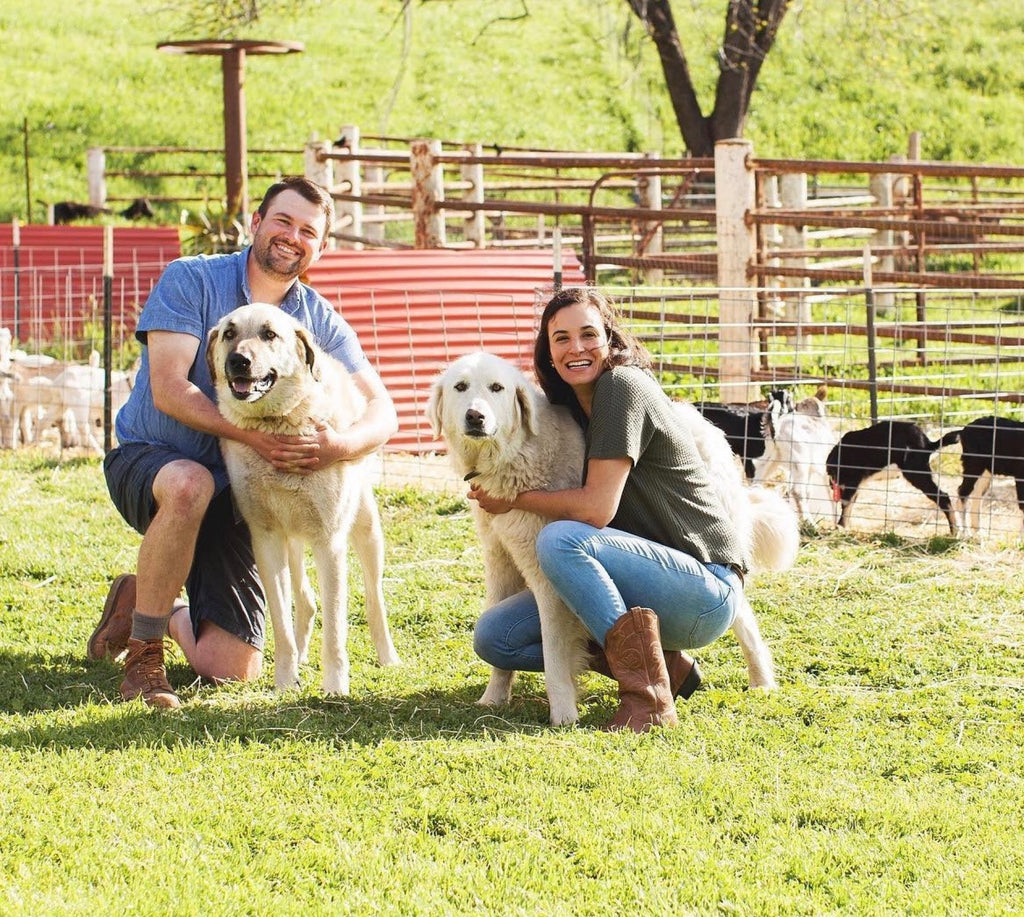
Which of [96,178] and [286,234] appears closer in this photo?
[286,234]

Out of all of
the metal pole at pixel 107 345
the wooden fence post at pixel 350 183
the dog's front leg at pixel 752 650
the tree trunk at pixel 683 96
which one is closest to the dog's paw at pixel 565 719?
the dog's front leg at pixel 752 650

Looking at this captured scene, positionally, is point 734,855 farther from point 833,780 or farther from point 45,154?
point 45,154

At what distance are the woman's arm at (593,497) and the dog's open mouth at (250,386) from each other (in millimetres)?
940

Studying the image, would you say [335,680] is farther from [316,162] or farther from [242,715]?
[316,162]

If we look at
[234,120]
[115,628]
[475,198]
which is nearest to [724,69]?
[475,198]

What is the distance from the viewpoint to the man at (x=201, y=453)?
4574mm

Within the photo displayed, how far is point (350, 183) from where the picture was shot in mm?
14117

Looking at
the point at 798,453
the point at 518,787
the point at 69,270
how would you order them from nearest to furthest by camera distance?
the point at 518,787 < the point at 798,453 < the point at 69,270

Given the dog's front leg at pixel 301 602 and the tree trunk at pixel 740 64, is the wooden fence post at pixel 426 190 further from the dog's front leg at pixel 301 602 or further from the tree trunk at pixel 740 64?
the tree trunk at pixel 740 64

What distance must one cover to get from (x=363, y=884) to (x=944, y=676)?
259 cm

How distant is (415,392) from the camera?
8891mm

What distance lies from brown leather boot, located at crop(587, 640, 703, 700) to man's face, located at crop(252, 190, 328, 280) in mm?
1713

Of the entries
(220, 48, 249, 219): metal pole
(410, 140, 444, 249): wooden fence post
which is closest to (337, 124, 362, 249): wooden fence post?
(220, 48, 249, 219): metal pole

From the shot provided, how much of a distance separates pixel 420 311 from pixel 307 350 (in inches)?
188
